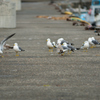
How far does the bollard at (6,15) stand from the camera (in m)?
24.3

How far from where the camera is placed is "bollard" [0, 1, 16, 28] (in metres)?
24.3

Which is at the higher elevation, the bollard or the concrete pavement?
the concrete pavement

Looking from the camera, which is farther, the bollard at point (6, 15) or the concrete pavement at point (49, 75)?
the bollard at point (6, 15)

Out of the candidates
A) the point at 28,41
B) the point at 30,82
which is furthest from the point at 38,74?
the point at 28,41

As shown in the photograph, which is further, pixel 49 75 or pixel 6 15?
pixel 6 15

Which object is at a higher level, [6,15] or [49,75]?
[49,75]

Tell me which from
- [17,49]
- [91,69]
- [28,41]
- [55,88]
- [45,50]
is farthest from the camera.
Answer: [28,41]

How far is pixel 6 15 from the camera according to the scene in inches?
960

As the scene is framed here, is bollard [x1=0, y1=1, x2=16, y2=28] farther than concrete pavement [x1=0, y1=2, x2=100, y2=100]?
Yes

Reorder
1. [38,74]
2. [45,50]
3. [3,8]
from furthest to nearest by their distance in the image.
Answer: [3,8]
[45,50]
[38,74]

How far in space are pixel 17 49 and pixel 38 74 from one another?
308 centimetres

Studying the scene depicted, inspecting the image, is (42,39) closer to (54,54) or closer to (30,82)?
(54,54)

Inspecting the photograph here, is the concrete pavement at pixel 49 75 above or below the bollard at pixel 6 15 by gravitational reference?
above

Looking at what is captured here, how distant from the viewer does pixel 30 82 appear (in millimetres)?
9016
